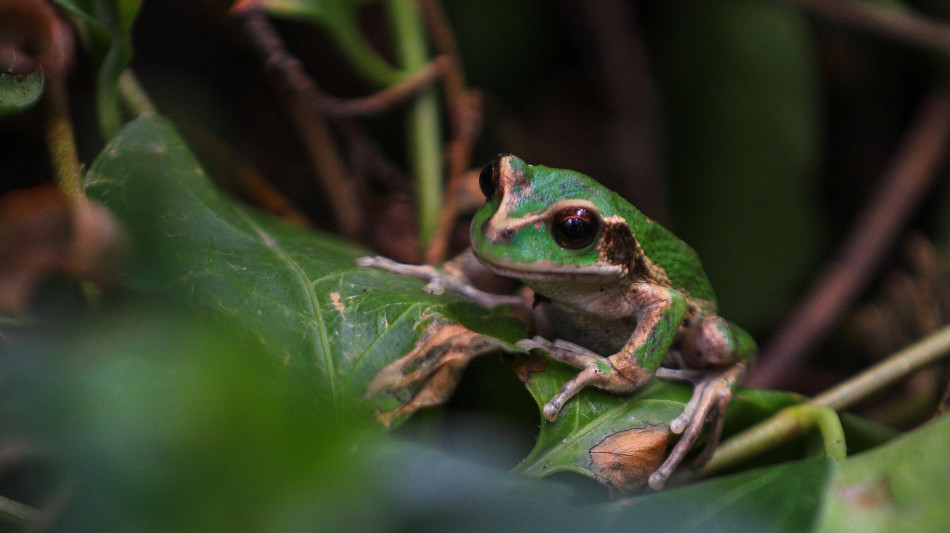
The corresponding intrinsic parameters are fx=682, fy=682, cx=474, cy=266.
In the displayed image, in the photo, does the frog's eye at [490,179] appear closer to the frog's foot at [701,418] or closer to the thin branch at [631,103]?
the frog's foot at [701,418]

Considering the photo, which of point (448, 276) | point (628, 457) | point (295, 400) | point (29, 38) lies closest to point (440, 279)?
point (448, 276)

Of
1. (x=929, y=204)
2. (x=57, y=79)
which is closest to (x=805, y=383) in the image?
(x=929, y=204)

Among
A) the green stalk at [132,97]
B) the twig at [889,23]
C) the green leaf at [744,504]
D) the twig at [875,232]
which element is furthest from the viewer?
the twig at [875,232]

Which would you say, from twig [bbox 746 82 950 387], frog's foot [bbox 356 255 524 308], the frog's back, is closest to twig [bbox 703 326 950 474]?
the frog's back

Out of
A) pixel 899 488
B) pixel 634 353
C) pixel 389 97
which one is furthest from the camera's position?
pixel 389 97

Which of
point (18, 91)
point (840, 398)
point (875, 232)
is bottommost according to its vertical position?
point (875, 232)

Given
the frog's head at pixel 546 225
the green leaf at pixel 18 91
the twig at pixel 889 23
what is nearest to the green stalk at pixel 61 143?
the green leaf at pixel 18 91

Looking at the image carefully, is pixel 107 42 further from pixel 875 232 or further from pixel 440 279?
pixel 875 232
